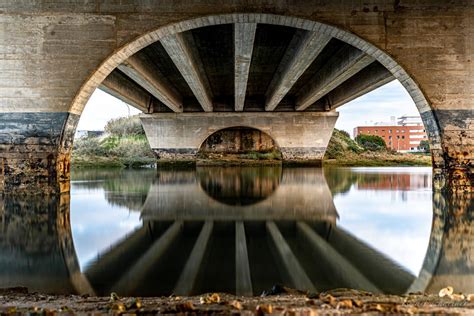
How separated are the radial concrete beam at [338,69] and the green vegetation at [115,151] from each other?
17.0m

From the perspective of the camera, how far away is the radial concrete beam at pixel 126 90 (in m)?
17.5

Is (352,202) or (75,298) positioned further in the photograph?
(352,202)

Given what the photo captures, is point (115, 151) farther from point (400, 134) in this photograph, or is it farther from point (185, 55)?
point (400, 134)

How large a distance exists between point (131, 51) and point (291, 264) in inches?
317

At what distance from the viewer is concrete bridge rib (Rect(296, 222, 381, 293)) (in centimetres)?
334

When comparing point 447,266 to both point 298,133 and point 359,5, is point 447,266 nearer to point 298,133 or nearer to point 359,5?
point 359,5

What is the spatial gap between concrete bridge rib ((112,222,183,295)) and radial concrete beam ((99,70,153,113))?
13.2m

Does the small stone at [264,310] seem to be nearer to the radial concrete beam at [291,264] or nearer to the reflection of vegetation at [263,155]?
the radial concrete beam at [291,264]

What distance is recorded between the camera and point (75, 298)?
111 inches

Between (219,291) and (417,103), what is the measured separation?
9.30 metres

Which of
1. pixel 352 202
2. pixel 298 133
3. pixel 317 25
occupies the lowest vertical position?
pixel 352 202

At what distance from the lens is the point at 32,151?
9.37 metres

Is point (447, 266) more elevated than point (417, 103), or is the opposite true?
point (417, 103)

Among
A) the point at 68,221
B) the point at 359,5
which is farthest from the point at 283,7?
the point at 68,221
